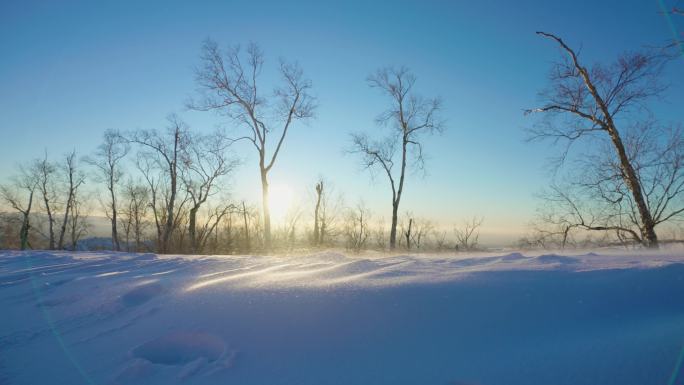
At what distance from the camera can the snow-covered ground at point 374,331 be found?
1.31 metres

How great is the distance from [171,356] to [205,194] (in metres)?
20.5

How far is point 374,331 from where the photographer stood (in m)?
1.65

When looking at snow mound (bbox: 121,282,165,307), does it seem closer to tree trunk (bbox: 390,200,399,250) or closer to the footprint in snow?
the footprint in snow

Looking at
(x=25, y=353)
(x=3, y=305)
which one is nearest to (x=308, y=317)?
(x=25, y=353)

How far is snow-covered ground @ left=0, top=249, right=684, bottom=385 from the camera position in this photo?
131cm

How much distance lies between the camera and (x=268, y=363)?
1504 millimetres

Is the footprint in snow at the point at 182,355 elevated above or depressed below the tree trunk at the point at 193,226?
below

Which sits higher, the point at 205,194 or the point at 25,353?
the point at 205,194

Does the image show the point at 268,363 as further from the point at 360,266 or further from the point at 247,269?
the point at 247,269

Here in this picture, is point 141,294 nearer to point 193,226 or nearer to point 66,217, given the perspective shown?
point 193,226

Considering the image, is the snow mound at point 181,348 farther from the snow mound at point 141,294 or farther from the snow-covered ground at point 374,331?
the snow mound at point 141,294

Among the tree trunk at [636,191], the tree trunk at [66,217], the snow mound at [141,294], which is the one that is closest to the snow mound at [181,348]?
the snow mound at [141,294]

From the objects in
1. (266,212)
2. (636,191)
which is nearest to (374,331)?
(636,191)

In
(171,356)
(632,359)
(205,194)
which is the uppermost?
(205,194)
